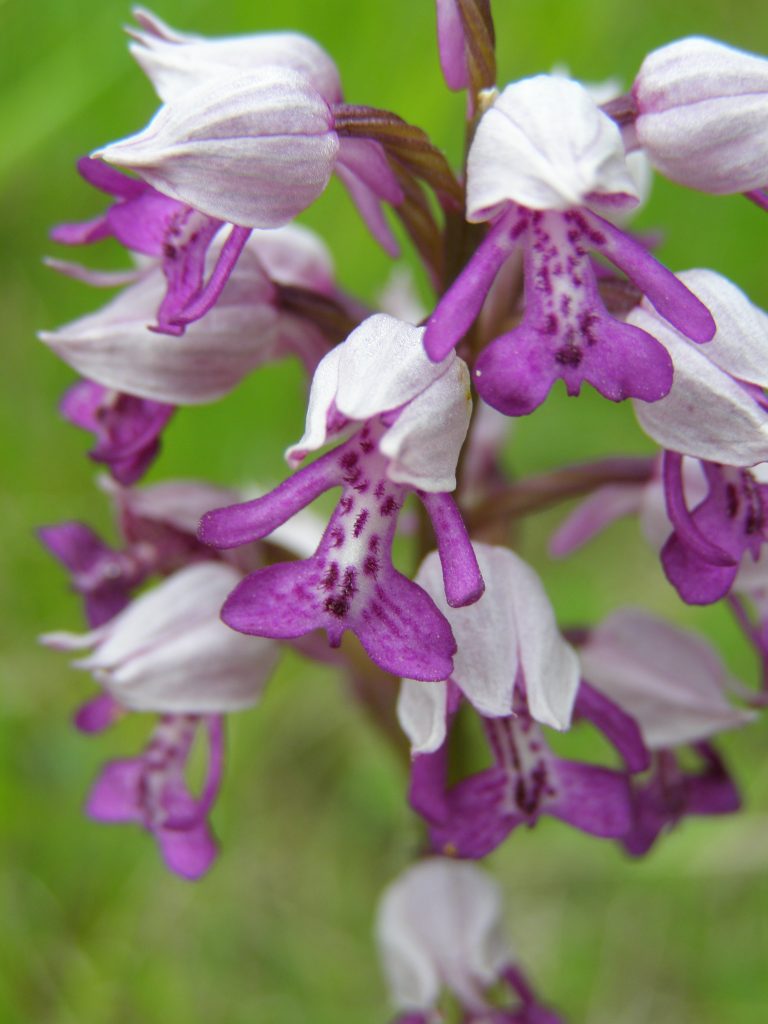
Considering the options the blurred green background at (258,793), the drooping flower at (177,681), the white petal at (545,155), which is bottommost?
the blurred green background at (258,793)

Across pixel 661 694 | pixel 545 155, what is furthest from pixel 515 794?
pixel 545 155

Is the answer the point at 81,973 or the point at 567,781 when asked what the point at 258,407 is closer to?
the point at 81,973

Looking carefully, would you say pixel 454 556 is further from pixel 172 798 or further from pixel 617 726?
pixel 172 798

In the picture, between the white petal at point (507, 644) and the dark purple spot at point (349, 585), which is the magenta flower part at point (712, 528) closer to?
the white petal at point (507, 644)

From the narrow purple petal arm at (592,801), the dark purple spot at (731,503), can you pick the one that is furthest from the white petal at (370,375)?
the narrow purple petal arm at (592,801)

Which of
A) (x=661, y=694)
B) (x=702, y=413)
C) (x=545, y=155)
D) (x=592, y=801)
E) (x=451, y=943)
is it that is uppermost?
(x=545, y=155)

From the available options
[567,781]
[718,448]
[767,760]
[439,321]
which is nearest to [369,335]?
[439,321]
